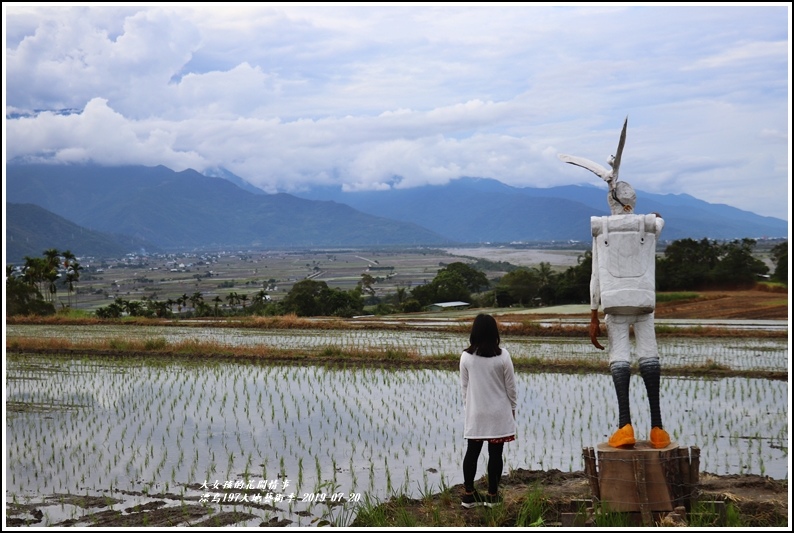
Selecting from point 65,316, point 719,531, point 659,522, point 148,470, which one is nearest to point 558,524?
point 659,522

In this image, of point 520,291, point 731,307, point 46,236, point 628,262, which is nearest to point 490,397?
point 628,262

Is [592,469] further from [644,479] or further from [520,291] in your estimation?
[520,291]

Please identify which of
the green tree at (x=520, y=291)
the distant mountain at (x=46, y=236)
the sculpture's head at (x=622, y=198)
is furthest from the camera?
the distant mountain at (x=46, y=236)

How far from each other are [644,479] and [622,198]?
6.20 feet

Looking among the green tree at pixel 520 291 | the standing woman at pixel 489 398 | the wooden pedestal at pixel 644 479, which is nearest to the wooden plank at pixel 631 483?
the wooden pedestal at pixel 644 479

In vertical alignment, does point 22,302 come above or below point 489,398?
below

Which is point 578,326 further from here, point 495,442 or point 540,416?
point 495,442

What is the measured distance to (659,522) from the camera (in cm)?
473

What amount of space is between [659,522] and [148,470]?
3968mm

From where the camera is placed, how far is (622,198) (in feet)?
18.1

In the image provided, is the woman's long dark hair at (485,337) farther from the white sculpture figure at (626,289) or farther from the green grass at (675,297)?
the green grass at (675,297)

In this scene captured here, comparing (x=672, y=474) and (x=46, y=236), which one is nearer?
(x=672, y=474)

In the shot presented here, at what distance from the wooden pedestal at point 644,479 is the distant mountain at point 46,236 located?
409 feet

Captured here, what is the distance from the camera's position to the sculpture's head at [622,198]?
553cm
